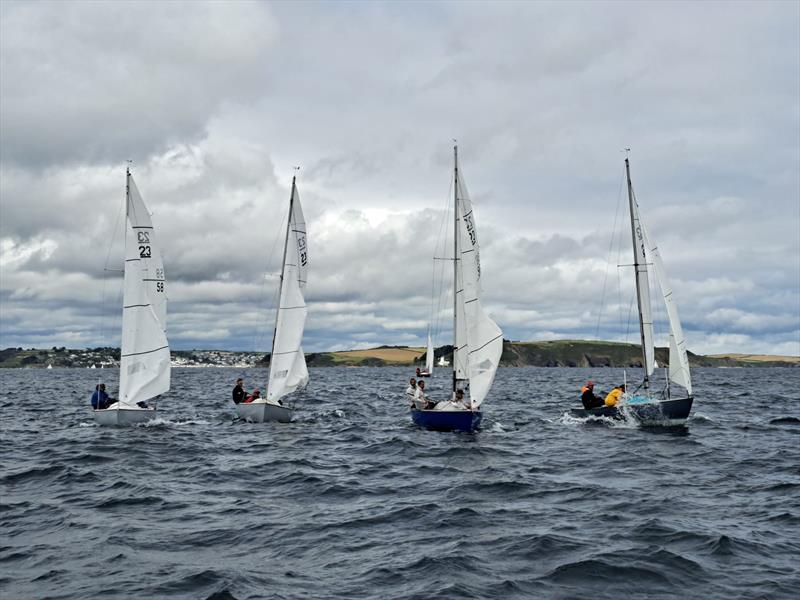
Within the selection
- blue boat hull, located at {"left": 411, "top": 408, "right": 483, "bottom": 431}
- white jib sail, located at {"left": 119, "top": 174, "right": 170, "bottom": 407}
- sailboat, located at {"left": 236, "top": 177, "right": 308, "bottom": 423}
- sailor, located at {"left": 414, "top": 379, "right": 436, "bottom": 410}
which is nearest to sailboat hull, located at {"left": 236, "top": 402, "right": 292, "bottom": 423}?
sailboat, located at {"left": 236, "top": 177, "right": 308, "bottom": 423}

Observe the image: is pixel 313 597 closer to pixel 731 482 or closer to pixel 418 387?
pixel 731 482

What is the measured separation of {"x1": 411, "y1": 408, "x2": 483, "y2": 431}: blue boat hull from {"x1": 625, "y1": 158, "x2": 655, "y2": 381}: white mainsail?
11.8 m

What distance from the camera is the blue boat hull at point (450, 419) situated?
2970cm

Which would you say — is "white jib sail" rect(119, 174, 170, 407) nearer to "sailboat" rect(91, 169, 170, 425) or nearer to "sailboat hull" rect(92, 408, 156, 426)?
"sailboat" rect(91, 169, 170, 425)

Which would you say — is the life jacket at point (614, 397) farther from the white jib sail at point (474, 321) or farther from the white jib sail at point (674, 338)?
the white jib sail at point (474, 321)

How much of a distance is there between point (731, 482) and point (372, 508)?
405 inches

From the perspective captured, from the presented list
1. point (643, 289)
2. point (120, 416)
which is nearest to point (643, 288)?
point (643, 289)

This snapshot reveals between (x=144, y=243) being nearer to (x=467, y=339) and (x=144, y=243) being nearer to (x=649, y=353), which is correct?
(x=467, y=339)

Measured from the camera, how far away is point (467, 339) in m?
30.6

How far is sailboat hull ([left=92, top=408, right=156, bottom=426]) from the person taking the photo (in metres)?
31.9

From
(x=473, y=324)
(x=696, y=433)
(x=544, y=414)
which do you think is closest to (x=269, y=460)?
(x=473, y=324)

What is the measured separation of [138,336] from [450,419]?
15.1 m

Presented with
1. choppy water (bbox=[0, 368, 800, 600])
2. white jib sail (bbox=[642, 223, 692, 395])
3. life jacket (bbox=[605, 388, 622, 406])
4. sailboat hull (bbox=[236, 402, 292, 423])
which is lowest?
choppy water (bbox=[0, 368, 800, 600])

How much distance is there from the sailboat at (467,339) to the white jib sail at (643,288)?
10856 mm
